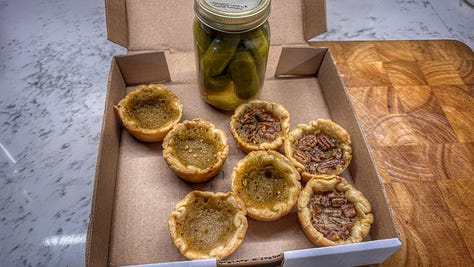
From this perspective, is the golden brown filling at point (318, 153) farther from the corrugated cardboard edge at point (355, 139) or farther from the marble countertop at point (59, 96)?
the marble countertop at point (59, 96)

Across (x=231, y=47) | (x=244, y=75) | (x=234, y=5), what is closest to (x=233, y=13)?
(x=234, y=5)

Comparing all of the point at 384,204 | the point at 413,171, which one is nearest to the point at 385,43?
the point at 413,171

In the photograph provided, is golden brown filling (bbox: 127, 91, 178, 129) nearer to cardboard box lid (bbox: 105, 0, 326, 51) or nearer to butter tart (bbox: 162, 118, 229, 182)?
butter tart (bbox: 162, 118, 229, 182)

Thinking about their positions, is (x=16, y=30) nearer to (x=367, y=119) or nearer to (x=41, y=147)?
(x=41, y=147)

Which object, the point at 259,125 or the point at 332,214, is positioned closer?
the point at 332,214

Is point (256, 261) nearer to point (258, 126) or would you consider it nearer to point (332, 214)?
point (332, 214)

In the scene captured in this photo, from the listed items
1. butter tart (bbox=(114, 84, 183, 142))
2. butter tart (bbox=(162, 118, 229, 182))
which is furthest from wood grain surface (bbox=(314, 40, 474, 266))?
butter tart (bbox=(114, 84, 183, 142))

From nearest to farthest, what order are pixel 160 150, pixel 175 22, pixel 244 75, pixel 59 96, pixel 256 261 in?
pixel 256 261, pixel 244 75, pixel 160 150, pixel 175 22, pixel 59 96
